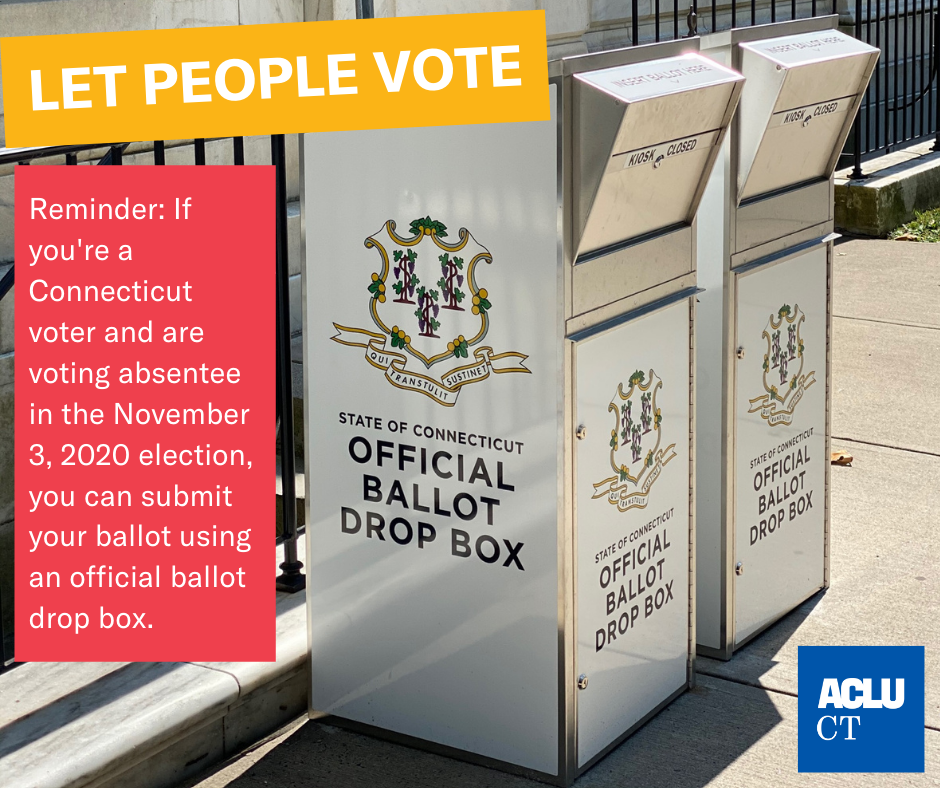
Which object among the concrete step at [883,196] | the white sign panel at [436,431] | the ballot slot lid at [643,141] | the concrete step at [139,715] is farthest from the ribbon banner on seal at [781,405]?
the concrete step at [883,196]

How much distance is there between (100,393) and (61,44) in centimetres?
98

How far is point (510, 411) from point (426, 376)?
0.23 m

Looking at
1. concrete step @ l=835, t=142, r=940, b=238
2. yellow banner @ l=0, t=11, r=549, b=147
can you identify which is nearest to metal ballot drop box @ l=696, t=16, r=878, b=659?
yellow banner @ l=0, t=11, r=549, b=147

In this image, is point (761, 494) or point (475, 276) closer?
point (475, 276)

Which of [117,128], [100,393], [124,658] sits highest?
[117,128]

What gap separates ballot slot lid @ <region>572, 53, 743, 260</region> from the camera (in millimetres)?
2848

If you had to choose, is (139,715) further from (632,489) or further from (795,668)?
(795,668)

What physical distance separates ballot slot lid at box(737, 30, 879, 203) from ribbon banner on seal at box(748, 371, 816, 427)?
22.3 inches

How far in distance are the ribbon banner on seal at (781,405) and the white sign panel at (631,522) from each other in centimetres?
41

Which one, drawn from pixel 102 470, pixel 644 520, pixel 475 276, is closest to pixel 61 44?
pixel 102 470

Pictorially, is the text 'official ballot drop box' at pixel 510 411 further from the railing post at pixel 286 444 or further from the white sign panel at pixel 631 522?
the railing post at pixel 286 444

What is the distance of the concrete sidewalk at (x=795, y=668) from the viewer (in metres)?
3.29

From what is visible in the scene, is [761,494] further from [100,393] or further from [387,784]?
[100,393]

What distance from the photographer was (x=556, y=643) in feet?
10.3
